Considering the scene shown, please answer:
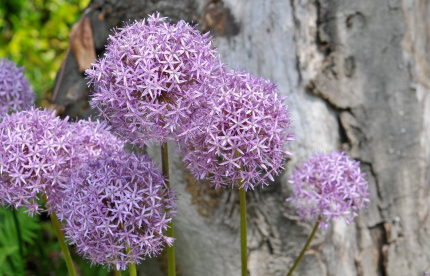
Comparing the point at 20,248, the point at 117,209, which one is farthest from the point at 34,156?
the point at 20,248

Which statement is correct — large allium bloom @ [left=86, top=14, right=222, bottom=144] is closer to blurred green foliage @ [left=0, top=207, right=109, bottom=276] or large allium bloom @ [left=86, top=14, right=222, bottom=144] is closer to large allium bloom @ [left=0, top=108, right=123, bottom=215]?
large allium bloom @ [left=0, top=108, right=123, bottom=215]

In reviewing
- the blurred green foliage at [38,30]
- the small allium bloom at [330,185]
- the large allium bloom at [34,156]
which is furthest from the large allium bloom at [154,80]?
the blurred green foliage at [38,30]

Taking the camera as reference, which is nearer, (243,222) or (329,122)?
(243,222)

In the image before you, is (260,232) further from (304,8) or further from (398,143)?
(304,8)

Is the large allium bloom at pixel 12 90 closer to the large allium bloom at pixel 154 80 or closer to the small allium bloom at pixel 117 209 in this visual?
the small allium bloom at pixel 117 209

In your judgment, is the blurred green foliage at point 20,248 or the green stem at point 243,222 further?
the blurred green foliage at point 20,248

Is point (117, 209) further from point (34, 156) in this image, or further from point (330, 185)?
point (330, 185)

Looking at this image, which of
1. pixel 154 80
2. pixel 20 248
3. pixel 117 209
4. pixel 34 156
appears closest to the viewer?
pixel 154 80

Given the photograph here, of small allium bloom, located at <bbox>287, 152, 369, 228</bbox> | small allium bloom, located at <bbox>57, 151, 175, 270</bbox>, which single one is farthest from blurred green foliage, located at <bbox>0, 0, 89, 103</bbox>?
small allium bloom, located at <bbox>57, 151, 175, 270</bbox>
